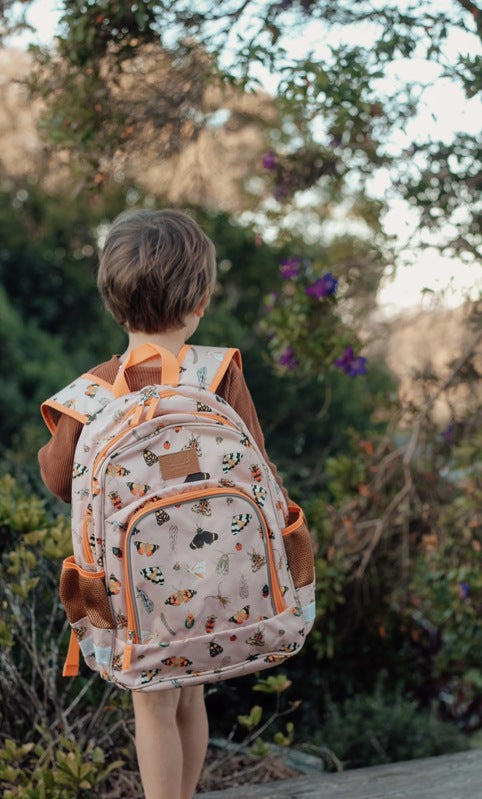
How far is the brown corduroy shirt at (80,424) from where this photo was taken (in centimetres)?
230

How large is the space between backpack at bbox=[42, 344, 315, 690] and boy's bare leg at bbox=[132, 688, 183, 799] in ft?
0.62

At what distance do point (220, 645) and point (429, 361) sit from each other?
2.42m

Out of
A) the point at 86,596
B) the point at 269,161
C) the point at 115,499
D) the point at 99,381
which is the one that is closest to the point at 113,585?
the point at 86,596

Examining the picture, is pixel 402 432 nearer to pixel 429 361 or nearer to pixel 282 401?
pixel 429 361

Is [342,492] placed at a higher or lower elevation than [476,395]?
lower

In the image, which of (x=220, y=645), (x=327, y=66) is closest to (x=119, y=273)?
(x=220, y=645)

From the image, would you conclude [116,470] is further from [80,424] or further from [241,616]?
[241,616]

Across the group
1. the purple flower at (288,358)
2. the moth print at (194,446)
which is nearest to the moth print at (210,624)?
the moth print at (194,446)

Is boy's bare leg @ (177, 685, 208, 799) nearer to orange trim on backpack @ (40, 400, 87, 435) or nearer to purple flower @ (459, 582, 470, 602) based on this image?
orange trim on backpack @ (40, 400, 87, 435)

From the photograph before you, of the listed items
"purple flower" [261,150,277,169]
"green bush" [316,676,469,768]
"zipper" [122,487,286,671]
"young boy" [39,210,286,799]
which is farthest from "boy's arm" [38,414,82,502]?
"purple flower" [261,150,277,169]

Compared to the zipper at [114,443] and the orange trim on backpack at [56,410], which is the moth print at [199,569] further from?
the orange trim on backpack at [56,410]

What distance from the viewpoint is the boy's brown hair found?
2.28 metres

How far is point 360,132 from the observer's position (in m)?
3.58

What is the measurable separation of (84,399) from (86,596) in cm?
46
